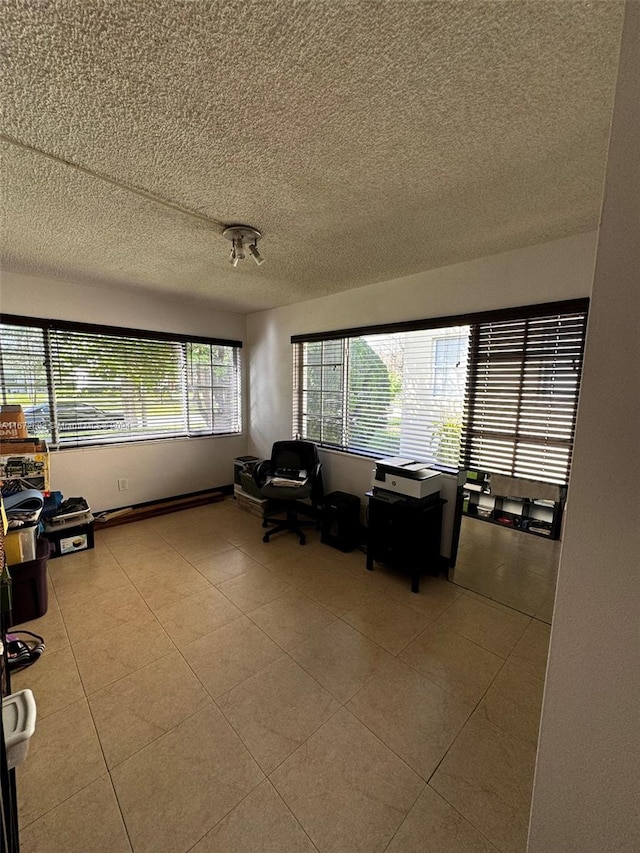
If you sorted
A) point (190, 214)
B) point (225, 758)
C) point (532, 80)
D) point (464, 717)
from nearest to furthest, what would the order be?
point (532, 80)
point (225, 758)
point (464, 717)
point (190, 214)

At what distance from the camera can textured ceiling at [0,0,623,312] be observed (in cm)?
89

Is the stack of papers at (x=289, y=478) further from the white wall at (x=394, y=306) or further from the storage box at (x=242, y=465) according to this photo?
the storage box at (x=242, y=465)

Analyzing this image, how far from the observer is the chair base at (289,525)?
3313 millimetres

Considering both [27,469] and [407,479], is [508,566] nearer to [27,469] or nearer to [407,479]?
[407,479]

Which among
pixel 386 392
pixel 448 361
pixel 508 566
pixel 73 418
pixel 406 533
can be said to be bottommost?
pixel 508 566

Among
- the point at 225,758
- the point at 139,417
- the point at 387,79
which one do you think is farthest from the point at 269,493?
the point at 387,79

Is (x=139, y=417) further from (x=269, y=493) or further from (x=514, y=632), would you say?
(x=514, y=632)

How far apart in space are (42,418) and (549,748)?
4150mm

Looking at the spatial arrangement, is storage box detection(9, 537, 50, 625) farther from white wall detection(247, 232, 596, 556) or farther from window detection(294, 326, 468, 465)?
window detection(294, 326, 468, 465)

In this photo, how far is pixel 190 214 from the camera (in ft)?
6.27

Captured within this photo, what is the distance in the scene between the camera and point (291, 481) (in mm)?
3441

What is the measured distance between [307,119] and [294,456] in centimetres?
295

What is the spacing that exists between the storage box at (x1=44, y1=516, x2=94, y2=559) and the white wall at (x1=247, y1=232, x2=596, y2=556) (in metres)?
2.12

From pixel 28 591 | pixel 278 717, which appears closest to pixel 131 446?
pixel 28 591
